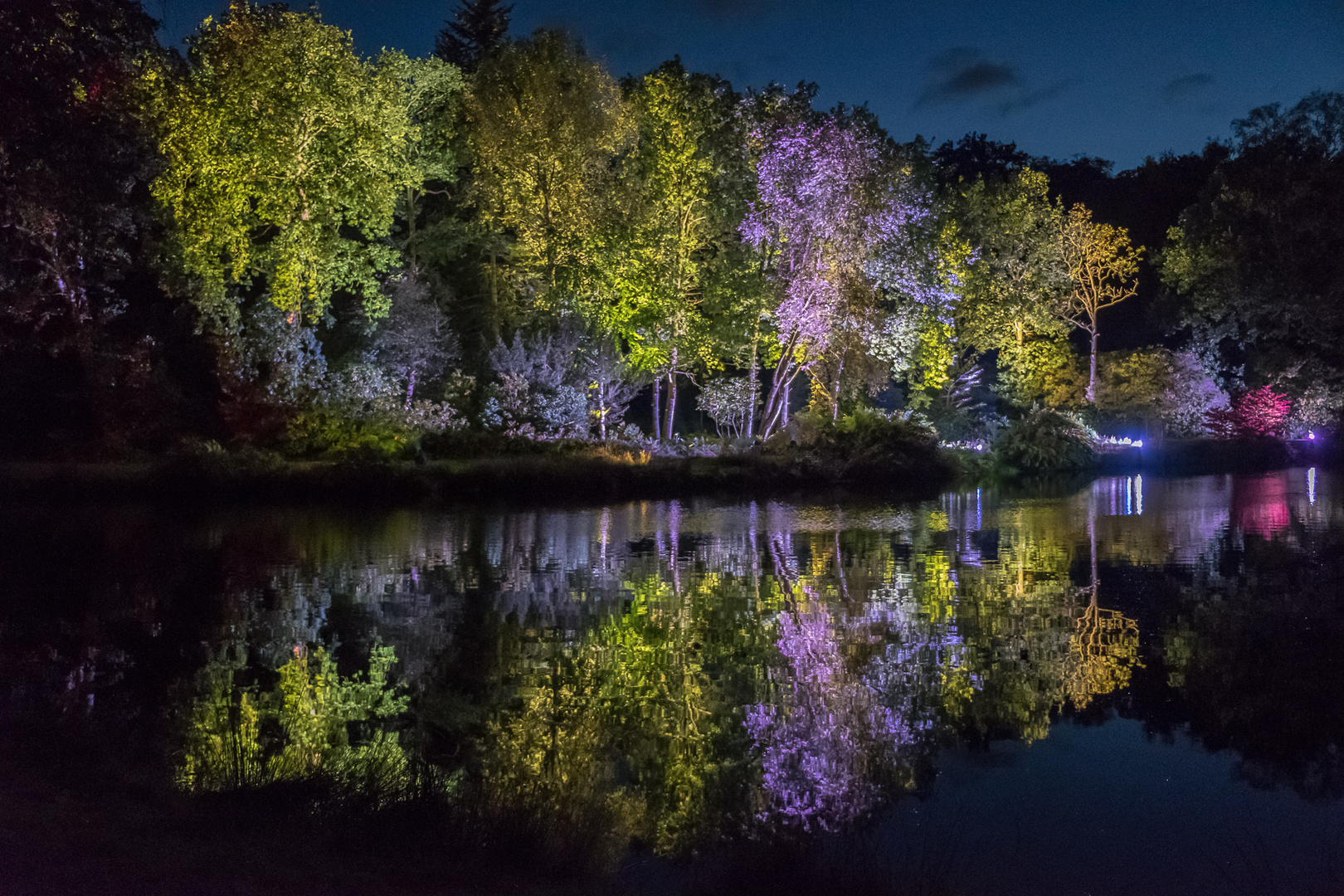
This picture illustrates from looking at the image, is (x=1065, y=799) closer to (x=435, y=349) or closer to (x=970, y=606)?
(x=970, y=606)

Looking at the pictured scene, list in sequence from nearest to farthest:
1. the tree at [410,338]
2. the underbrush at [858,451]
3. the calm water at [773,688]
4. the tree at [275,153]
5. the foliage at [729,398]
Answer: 1. the calm water at [773,688]
2. the tree at [275,153]
3. the underbrush at [858,451]
4. the tree at [410,338]
5. the foliage at [729,398]

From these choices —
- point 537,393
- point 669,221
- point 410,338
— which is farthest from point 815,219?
point 410,338

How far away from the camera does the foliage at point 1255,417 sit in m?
48.3

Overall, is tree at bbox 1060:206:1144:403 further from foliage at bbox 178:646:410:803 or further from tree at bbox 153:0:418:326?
foliage at bbox 178:646:410:803

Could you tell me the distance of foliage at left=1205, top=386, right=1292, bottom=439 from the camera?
48344mm

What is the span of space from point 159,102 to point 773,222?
1708 centimetres

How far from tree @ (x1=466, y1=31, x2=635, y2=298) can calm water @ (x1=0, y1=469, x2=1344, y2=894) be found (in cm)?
1802

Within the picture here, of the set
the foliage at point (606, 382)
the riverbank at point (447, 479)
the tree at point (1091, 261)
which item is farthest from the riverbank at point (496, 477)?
the tree at point (1091, 261)

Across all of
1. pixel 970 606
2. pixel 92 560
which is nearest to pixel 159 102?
pixel 92 560

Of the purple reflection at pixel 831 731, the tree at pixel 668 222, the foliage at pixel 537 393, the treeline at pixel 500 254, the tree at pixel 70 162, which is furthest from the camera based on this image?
the tree at pixel 668 222

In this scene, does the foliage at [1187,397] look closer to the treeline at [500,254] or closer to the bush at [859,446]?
the treeline at [500,254]

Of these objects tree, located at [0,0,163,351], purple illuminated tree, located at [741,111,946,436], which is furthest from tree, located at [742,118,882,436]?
tree, located at [0,0,163,351]

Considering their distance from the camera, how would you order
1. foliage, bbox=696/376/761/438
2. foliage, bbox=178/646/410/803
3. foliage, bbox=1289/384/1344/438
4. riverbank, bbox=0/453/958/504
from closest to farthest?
foliage, bbox=178/646/410/803
riverbank, bbox=0/453/958/504
foliage, bbox=696/376/761/438
foliage, bbox=1289/384/1344/438

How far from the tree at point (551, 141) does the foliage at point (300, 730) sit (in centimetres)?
2478
